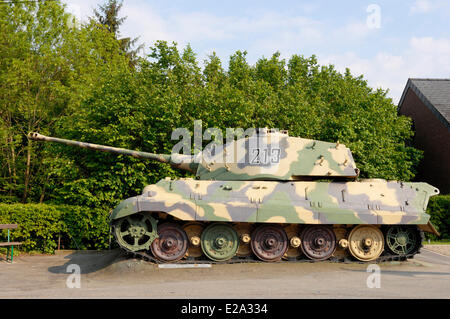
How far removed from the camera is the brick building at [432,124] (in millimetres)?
26703

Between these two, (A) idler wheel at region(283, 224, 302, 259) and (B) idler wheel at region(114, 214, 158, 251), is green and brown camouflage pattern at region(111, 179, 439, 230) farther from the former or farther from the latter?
(A) idler wheel at region(283, 224, 302, 259)

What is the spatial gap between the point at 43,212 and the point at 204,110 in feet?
23.3

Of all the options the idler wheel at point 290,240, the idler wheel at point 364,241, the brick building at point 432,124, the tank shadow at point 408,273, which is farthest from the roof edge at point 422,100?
the idler wheel at point 290,240

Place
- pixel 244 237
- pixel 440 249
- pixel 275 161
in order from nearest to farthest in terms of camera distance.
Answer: pixel 244 237 → pixel 275 161 → pixel 440 249

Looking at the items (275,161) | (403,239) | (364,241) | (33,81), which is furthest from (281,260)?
(33,81)

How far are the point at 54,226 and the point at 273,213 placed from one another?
834 cm

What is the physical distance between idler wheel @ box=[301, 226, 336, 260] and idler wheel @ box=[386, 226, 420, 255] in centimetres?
160

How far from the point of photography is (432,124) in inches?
1108

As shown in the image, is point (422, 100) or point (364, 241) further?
point (422, 100)

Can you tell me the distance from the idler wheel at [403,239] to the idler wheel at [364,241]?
0.30m

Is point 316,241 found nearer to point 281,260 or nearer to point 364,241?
point 281,260

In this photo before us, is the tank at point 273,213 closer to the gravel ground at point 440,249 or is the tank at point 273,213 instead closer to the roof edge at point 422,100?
the gravel ground at point 440,249

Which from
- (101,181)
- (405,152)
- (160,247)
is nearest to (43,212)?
(101,181)

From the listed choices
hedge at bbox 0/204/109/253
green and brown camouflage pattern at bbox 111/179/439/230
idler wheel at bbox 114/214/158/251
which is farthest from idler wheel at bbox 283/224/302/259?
hedge at bbox 0/204/109/253
